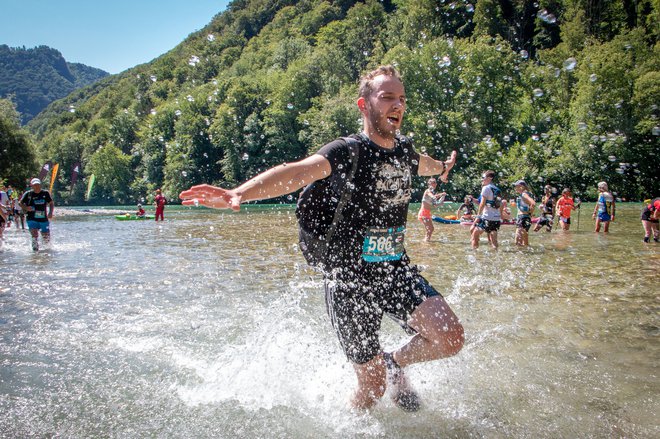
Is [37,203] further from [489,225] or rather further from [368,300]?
[368,300]

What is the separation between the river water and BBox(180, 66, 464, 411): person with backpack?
1.28 ft

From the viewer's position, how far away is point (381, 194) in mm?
2957

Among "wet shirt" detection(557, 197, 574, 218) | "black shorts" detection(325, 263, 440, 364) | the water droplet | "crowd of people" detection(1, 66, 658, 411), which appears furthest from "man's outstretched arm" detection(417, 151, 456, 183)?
"wet shirt" detection(557, 197, 574, 218)

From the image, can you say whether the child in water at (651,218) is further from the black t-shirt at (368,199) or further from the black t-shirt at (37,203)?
the black t-shirt at (37,203)

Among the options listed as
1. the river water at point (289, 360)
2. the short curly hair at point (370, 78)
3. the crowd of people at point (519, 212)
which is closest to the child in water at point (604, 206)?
the crowd of people at point (519, 212)

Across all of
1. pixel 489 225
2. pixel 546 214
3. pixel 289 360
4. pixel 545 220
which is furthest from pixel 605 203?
pixel 289 360

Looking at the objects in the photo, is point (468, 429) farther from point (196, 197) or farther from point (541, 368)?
point (196, 197)

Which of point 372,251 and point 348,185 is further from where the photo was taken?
point 372,251

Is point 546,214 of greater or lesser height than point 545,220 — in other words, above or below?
above

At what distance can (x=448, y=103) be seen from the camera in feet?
164

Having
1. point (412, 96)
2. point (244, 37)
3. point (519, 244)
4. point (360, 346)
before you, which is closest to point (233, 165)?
point (412, 96)

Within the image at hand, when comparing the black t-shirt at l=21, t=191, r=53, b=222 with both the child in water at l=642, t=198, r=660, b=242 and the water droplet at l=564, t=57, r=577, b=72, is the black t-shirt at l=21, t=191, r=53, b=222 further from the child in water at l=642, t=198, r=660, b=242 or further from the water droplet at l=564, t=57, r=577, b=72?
the child in water at l=642, t=198, r=660, b=242

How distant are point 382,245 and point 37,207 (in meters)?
11.5

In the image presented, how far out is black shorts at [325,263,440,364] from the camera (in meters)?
2.93
